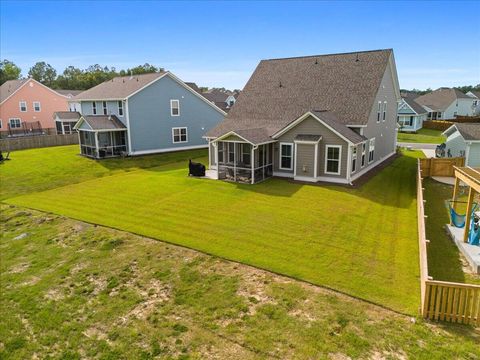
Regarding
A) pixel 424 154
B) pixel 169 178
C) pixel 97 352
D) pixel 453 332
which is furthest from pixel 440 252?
pixel 424 154

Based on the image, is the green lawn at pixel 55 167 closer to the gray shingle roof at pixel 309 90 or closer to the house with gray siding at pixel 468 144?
the gray shingle roof at pixel 309 90

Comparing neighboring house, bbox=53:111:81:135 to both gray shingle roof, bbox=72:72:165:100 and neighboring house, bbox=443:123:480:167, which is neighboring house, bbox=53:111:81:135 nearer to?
gray shingle roof, bbox=72:72:165:100

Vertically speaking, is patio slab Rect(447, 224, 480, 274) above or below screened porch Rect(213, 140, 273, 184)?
below

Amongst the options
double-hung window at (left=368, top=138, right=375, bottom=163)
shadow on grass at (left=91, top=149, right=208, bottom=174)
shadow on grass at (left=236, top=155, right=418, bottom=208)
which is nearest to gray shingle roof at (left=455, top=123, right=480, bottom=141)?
shadow on grass at (left=236, top=155, right=418, bottom=208)

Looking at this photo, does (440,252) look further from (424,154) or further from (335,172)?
(424,154)

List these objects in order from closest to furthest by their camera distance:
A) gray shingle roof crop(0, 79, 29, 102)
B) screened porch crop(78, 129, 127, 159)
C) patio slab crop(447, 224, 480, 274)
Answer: patio slab crop(447, 224, 480, 274) → screened porch crop(78, 129, 127, 159) → gray shingle roof crop(0, 79, 29, 102)

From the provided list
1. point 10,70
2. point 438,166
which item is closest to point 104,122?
point 438,166

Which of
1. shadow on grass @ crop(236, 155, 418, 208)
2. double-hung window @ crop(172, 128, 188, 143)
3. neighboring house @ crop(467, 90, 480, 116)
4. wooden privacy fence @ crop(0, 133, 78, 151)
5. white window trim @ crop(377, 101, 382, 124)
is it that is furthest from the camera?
neighboring house @ crop(467, 90, 480, 116)
